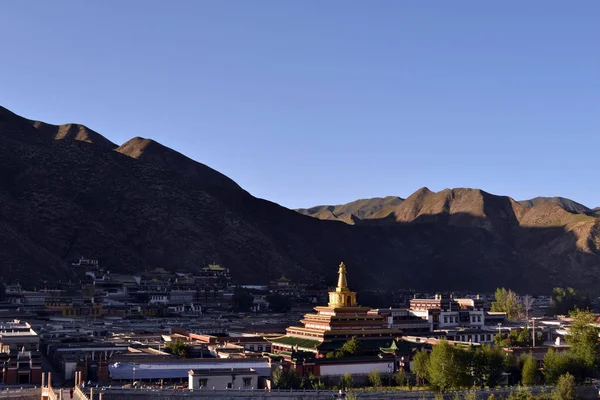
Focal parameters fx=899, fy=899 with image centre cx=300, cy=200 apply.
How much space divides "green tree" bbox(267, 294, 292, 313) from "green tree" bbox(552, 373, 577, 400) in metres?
84.5

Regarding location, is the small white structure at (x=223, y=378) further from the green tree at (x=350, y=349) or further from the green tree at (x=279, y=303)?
the green tree at (x=279, y=303)

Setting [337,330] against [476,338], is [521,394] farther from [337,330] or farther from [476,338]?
[476,338]

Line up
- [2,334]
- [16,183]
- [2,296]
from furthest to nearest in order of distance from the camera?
1. [16,183]
2. [2,296]
3. [2,334]

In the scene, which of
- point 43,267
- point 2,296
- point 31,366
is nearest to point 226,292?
point 43,267

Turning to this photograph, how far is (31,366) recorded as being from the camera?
61.5 m

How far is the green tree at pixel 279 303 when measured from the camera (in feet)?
461

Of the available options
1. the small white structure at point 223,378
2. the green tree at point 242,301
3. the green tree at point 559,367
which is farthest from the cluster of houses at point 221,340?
the green tree at point 242,301

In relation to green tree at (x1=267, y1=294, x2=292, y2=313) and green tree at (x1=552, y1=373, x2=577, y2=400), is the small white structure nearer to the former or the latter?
green tree at (x1=552, y1=373, x2=577, y2=400)

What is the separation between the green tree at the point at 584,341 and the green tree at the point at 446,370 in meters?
12.0

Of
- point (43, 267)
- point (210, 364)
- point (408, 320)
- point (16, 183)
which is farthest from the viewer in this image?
point (16, 183)

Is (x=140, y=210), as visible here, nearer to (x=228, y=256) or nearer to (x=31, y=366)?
(x=228, y=256)

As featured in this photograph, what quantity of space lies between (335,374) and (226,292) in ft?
297

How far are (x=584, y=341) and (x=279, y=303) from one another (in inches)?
3112

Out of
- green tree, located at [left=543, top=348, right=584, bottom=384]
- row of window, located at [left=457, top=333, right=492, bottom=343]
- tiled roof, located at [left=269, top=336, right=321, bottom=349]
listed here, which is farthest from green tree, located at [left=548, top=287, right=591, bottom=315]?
green tree, located at [left=543, top=348, right=584, bottom=384]
